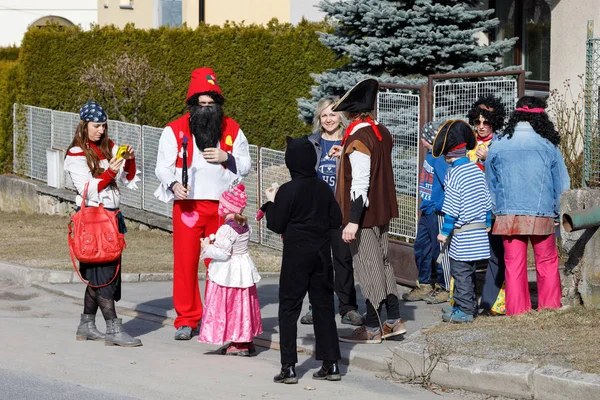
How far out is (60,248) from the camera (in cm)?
1399

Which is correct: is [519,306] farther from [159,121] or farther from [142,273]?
[159,121]

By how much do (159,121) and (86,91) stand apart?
1.43m

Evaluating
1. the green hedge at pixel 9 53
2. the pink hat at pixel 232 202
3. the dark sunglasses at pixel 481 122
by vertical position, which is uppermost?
the green hedge at pixel 9 53

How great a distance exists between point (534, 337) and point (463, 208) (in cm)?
124

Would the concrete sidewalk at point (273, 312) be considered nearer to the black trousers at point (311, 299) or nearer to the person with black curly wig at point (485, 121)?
the black trousers at point (311, 299)

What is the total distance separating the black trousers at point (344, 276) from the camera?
9219mm

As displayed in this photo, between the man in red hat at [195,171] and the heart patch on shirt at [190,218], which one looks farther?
the heart patch on shirt at [190,218]

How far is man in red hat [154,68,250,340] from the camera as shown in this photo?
8.88 meters

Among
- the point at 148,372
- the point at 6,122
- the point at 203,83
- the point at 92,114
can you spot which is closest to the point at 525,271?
the point at 203,83

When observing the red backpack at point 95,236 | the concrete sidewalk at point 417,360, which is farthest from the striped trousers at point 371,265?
the red backpack at point 95,236

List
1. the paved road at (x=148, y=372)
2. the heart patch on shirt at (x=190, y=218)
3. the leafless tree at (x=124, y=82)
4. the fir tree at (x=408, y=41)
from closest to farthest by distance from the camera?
the paved road at (x=148, y=372)
the heart patch on shirt at (x=190, y=218)
the fir tree at (x=408, y=41)
the leafless tree at (x=124, y=82)

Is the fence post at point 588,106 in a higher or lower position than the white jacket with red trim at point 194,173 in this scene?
higher

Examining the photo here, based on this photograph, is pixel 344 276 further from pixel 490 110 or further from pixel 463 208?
pixel 490 110

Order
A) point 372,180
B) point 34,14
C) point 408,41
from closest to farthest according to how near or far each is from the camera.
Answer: point 372,180 → point 408,41 → point 34,14
